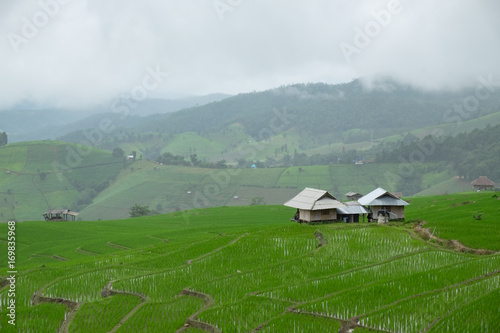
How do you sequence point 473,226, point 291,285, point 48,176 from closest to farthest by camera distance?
point 291,285
point 473,226
point 48,176

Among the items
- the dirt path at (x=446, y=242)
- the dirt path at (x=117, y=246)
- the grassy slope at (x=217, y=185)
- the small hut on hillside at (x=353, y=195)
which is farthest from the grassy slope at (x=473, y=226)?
the grassy slope at (x=217, y=185)

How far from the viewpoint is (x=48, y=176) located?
128 m

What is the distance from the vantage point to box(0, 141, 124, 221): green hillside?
109875 millimetres

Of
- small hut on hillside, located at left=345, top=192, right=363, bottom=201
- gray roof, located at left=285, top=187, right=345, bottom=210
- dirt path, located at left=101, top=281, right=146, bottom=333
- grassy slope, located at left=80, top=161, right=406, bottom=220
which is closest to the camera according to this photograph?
dirt path, located at left=101, top=281, right=146, bottom=333

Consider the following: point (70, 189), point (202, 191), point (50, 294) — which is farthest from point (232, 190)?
point (50, 294)

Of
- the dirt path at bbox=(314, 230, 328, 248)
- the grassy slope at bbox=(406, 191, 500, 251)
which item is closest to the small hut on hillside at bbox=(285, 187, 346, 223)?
the dirt path at bbox=(314, 230, 328, 248)

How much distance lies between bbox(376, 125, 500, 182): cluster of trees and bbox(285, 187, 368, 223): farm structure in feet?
283

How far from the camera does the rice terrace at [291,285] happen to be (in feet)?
48.8

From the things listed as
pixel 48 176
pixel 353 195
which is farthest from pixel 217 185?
pixel 353 195

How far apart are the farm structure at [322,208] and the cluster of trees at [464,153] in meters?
86.1

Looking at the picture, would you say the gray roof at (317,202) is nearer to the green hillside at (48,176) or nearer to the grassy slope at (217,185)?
the grassy slope at (217,185)

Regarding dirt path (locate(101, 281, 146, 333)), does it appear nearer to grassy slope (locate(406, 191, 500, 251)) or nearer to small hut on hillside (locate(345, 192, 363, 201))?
grassy slope (locate(406, 191, 500, 251))

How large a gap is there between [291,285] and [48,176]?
122668mm

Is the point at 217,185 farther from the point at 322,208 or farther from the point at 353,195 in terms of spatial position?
the point at 322,208
